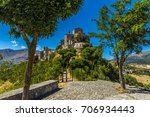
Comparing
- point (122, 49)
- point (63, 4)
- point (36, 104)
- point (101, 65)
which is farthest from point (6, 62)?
point (101, 65)

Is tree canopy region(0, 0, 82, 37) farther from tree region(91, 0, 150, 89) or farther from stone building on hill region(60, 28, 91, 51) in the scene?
stone building on hill region(60, 28, 91, 51)

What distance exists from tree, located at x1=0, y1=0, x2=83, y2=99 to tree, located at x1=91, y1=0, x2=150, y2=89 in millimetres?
16786

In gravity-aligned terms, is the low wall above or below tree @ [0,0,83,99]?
below

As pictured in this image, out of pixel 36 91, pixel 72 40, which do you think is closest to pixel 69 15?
pixel 36 91

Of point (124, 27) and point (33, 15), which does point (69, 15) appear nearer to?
point (33, 15)

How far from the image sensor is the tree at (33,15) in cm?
1512

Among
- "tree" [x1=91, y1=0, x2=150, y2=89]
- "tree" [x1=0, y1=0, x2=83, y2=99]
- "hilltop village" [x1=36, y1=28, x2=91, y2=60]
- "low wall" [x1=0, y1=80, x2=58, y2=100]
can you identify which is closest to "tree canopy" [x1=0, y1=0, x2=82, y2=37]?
"tree" [x1=0, y1=0, x2=83, y2=99]

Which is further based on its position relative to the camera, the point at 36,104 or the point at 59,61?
the point at 59,61

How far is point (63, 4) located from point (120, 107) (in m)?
6.98

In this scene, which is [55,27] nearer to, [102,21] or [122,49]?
[122,49]

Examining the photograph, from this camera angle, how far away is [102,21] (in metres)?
38.2

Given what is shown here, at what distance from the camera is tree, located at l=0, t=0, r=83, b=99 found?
15.1 metres

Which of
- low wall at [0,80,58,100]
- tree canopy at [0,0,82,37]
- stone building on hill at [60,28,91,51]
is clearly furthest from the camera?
stone building on hill at [60,28,91,51]

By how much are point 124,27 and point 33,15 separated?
71.2 ft
